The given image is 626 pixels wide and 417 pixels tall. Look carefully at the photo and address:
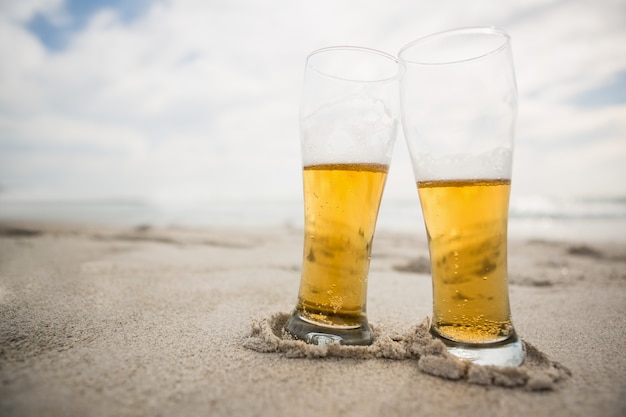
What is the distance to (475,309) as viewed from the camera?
4.67ft

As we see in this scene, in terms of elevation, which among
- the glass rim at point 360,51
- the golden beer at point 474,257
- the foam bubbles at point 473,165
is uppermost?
the glass rim at point 360,51

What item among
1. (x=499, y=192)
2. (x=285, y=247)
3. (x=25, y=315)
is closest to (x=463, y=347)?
(x=499, y=192)

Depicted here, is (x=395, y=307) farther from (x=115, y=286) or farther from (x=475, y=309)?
(x=115, y=286)

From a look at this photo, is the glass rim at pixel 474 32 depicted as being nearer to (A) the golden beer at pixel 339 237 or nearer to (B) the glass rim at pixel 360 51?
(B) the glass rim at pixel 360 51

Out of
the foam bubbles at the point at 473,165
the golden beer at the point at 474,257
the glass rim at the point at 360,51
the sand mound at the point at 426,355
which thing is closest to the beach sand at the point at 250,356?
the sand mound at the point at 426,355

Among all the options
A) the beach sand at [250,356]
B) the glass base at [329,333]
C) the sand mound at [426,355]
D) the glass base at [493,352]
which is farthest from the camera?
the glass base at [329,333]

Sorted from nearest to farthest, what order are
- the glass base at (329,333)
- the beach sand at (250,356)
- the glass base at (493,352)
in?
the beach sand at (250,356) < the glass base at (493,352) < the glass base at (329,333)

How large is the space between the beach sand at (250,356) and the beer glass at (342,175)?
15 cm

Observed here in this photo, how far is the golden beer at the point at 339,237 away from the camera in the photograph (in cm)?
155

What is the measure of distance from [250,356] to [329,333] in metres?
0.30

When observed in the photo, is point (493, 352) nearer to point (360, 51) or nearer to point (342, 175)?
point (342, 175)

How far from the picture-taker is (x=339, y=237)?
62.3 inches

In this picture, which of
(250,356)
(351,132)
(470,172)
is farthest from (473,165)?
(250,356)

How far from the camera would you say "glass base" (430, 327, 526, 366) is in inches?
52.9
